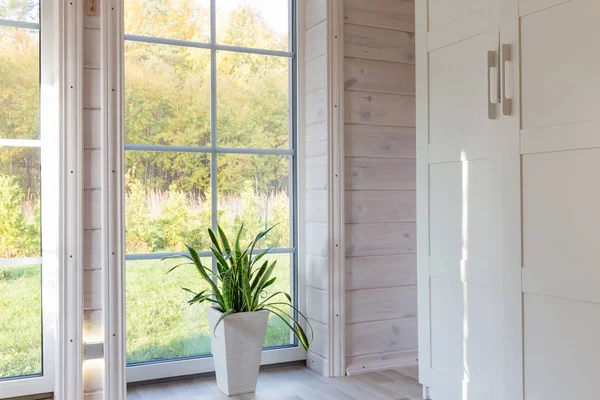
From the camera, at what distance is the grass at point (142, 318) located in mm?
2484

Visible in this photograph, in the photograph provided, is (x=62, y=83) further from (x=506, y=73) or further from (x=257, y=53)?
(x=506, y=73)

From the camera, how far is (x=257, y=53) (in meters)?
2.99

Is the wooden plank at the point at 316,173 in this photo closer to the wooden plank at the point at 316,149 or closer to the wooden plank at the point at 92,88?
the wooden plank at the point at 316,149

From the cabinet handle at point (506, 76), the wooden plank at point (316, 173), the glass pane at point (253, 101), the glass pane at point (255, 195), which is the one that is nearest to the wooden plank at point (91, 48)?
the glass pane at point (253, 101)

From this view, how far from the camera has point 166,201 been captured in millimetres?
2783

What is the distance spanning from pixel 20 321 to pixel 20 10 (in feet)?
4.38

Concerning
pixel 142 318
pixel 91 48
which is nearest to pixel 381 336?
pixel 142 318

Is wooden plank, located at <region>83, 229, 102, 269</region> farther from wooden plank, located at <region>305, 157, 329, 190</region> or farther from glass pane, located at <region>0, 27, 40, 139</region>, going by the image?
Answer: wooden plank, located at <region>305, 157, 329, 190</region>

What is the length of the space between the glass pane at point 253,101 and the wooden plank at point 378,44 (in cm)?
35

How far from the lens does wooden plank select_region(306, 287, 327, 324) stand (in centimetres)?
292

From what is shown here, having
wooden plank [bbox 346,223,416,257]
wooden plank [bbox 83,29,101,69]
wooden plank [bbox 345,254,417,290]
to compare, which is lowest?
wooden plank [bbox 345,254,417,290]

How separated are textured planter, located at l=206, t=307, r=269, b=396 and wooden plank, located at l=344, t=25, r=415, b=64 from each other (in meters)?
1.41

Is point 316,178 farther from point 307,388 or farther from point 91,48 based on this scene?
point 91,48

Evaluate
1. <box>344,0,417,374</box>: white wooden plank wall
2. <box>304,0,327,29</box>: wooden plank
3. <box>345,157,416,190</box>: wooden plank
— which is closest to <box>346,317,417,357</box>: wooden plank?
<box>344,0,417,374</box>: white wooden plank wall
